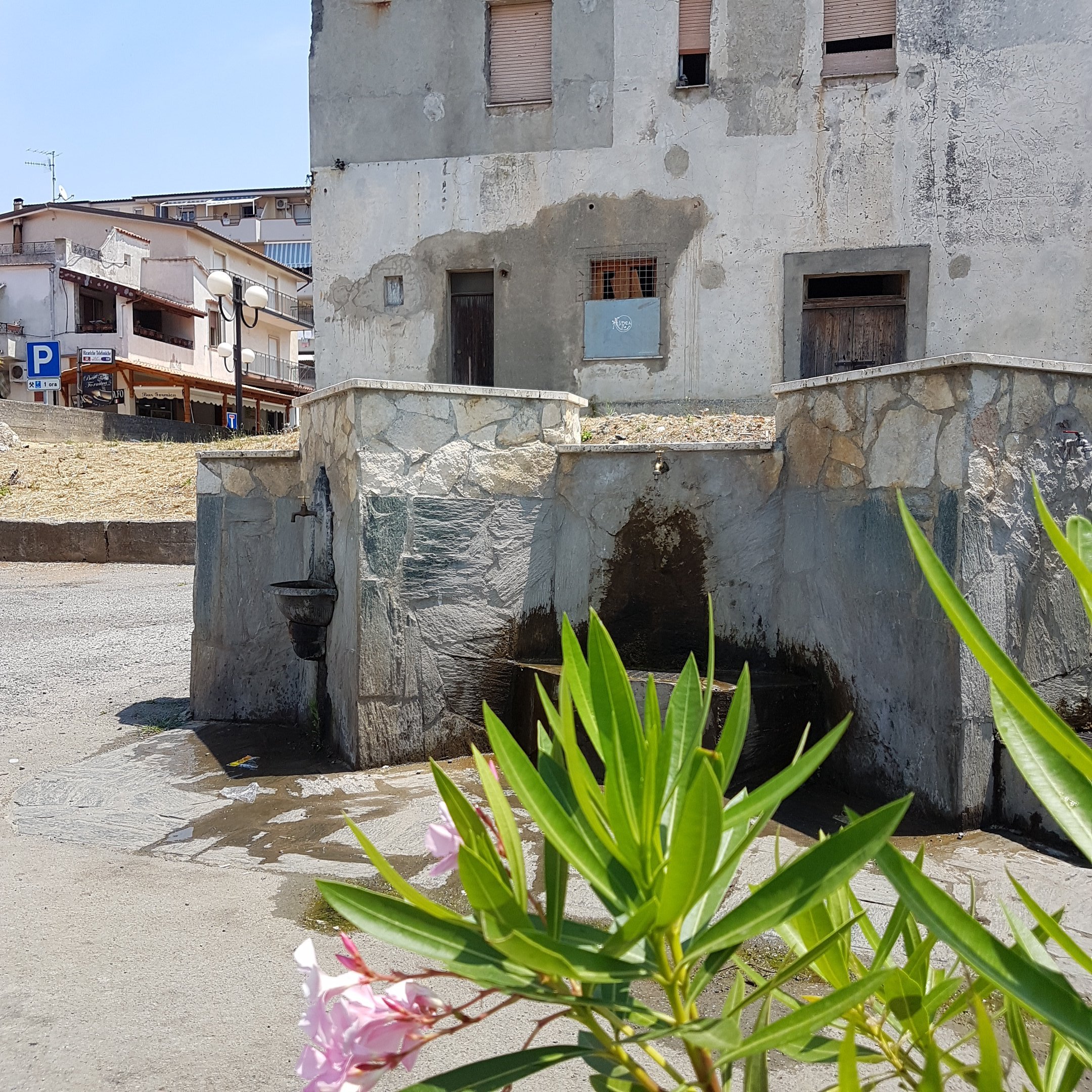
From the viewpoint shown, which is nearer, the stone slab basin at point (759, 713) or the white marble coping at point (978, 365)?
the white marble coping at point (978, 365)

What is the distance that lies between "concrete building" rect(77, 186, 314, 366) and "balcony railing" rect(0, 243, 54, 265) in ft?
44.8

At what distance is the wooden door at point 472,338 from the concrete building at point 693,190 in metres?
0.03

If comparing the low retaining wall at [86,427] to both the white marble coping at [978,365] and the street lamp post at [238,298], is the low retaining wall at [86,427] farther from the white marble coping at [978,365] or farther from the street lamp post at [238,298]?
the white marble coping at [978,365]

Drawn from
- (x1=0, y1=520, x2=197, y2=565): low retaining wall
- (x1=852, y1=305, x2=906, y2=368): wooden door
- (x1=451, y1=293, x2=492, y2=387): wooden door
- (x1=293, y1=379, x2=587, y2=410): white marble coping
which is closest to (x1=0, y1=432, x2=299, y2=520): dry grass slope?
(x1=0, y1=520, x2=197, y2=565): low retaining wall

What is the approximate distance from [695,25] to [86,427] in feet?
45.4

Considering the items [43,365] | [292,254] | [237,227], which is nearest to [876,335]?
[43,365]

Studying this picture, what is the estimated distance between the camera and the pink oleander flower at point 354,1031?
2.63 feet

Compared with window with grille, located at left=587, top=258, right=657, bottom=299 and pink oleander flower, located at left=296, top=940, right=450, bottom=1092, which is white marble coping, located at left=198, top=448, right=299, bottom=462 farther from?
window with grille, located at left=587, top=258, right=657, bottom=299

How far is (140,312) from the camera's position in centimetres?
3753

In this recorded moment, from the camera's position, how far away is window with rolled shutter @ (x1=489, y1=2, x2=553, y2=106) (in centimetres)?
1202

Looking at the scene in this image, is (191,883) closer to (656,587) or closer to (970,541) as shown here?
(656,587)

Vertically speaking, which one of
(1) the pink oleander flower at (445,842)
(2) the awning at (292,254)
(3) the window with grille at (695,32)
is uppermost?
(2) the awning at (292,254)

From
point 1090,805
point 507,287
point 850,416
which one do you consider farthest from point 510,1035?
point 507,287

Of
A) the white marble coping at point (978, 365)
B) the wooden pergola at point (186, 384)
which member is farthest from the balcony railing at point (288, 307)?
the white marble coping at point (978, 365)
